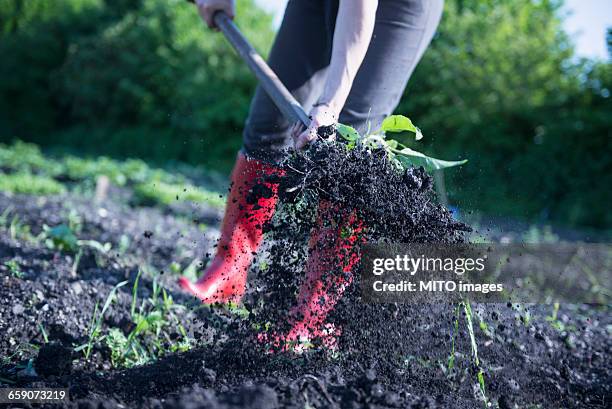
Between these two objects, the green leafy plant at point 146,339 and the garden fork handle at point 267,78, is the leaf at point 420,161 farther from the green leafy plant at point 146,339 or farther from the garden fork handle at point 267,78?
the green leafy plant at point 146,339

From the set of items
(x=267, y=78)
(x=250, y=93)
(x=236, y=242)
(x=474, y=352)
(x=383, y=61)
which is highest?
(x=250, y=93)

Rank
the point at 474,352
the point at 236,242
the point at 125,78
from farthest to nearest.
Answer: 1. the point at 125,78
2. the point at 236,242
3. the point at 474,352

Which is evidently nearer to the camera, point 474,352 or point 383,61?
point 474,352

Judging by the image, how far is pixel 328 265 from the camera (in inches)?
72.9

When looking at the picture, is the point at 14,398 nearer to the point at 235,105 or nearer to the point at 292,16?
the point at 292,16

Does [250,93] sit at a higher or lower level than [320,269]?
higher

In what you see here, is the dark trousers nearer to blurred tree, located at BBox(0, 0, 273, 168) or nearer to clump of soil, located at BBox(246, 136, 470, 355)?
clump of soil, located at BBox(246, 136, 470, 355)

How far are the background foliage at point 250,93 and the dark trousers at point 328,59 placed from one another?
17.0 inches

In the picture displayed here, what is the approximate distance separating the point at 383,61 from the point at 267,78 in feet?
1.42

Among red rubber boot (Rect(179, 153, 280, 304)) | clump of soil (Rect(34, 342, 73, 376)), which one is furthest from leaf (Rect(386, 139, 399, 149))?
clump of soil (Rect(34, 342, 73, 376))

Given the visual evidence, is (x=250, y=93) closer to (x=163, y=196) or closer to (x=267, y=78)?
(x=163, y=196)

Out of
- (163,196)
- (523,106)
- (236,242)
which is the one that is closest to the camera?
(236,242)

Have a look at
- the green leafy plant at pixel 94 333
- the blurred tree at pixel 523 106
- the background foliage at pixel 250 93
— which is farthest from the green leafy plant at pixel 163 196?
the green leafy plant at pixel 94 333

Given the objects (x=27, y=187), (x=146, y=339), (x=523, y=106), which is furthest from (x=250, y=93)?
(x=146, y=339)
